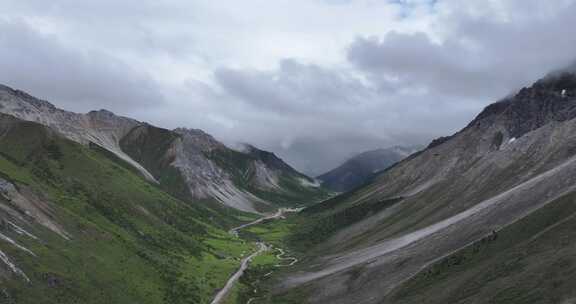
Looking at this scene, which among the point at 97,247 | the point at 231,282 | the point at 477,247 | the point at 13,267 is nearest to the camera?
the point at 13,267

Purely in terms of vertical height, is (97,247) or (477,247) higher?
(477,247)

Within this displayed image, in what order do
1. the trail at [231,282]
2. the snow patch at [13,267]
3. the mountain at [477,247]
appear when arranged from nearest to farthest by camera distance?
the mountain at [477,247]
the snow patch at [13,267]
the trail at [231,282]

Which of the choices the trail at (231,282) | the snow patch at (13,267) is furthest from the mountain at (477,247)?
the snow patch at (13,267)

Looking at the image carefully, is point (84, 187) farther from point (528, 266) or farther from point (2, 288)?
point (528, 266)

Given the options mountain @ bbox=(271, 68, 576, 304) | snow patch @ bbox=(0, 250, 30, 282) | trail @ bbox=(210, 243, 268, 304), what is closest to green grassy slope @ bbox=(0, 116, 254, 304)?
snow patch @ bbox=(0, 250, 30, 282)

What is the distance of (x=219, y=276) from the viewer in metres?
137

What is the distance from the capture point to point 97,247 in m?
108

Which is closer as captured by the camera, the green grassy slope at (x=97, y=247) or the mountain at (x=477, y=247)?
the mountain at (x=477, y=247)

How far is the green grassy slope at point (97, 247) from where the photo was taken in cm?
8038

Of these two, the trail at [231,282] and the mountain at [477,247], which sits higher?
the mountain at [477,247]

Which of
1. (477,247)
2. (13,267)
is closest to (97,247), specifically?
(13,267)

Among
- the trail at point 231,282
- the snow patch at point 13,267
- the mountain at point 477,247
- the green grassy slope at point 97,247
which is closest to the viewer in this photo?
the mountain at point 477,247

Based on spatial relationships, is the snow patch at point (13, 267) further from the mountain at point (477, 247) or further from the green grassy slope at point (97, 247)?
the mountain at point (477, 247)

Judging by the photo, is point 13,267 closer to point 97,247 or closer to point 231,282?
point 97,247
